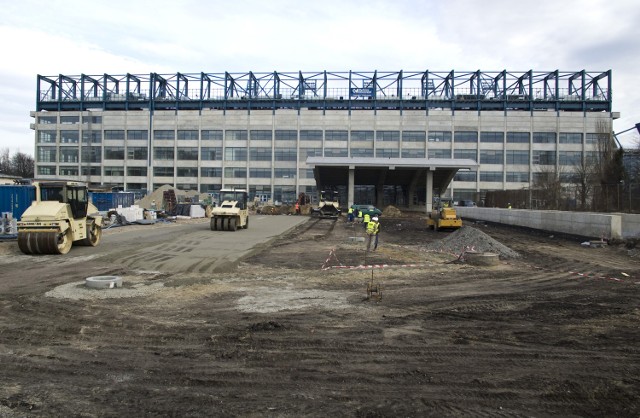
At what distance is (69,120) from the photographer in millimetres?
92062

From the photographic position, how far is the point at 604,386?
5.00 meters

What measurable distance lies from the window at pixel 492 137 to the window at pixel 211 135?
2001 inches

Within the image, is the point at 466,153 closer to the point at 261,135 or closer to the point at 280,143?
the point at 280,143

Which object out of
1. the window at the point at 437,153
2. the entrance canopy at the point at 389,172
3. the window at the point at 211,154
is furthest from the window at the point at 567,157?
the window at the point at 211,154

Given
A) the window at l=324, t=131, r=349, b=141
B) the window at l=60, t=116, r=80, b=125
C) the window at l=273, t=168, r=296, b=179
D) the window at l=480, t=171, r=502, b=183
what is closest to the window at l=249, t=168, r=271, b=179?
the window at l=273, t=168, r=296, b=179

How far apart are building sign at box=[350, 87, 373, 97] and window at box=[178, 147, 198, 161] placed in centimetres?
3295

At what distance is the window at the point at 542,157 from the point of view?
83.8m

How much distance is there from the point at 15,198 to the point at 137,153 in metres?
69.9

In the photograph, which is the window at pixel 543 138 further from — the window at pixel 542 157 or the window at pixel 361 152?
the window at pixel 361 152

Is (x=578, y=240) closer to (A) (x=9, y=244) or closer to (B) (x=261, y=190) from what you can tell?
(A) (x=9, y=244)

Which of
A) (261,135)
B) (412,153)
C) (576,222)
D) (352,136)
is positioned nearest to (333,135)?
(352,136)

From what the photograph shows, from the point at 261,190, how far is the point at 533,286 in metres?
77.9

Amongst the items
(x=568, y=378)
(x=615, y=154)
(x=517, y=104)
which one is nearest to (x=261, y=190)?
(x=517, y=104)

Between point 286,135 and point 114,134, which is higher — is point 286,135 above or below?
below
